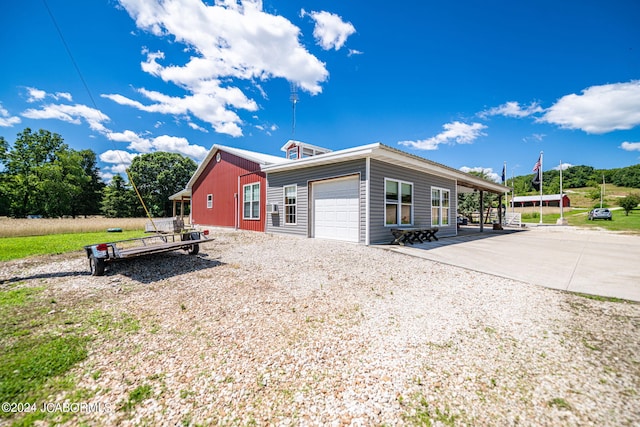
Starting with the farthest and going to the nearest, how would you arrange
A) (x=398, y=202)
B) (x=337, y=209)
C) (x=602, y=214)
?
1. (x=602, y=214)
2. (x=398, y=202)
3. (x=337, y=209)

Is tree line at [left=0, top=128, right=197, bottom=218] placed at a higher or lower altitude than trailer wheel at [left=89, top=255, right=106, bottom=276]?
higher

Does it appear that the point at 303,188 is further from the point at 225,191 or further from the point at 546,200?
the point at 546,200

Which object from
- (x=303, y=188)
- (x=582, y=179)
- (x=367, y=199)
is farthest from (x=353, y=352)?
(x=582, y=179)

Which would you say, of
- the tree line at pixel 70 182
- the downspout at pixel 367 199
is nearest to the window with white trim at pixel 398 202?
the downspout at pixel 367 199

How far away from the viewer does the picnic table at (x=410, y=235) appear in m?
8.63

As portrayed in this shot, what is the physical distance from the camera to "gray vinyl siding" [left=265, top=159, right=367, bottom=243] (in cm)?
849

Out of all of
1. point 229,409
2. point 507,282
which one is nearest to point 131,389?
point 229,409

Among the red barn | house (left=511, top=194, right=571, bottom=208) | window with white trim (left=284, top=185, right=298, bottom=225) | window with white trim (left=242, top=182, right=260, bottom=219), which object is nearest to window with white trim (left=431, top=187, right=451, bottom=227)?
window with white trim (left=284, top=185, right=298, bottom=225)

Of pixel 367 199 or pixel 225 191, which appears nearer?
pixel 367 199

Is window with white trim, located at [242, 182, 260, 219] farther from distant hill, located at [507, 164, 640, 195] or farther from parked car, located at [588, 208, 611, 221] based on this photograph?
distant hill, located at [507, 164, 640, 195]

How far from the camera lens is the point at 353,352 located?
2559 millimetres

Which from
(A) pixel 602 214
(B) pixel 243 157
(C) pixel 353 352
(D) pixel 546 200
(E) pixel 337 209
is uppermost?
(B) pixel 243 157

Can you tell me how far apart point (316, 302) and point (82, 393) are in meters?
→ 2.58

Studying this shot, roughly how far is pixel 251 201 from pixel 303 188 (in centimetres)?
436
